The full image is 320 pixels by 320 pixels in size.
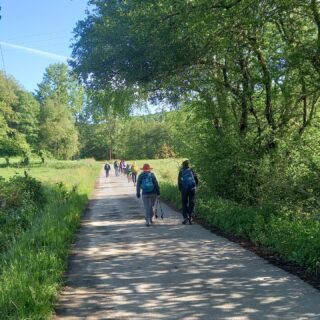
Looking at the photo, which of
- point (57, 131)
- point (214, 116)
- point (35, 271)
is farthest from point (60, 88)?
point (35, 271)

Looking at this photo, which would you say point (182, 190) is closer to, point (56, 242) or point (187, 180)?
point (187, 180)

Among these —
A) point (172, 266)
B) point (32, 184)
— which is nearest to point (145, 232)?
point (172, 266)

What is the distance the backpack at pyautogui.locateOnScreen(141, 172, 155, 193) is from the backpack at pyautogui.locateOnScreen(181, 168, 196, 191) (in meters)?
0.91

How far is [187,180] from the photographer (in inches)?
527

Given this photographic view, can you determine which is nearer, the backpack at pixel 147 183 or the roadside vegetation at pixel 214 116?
the roadside vegetation at pixel 214 116

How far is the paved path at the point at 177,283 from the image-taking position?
568cm

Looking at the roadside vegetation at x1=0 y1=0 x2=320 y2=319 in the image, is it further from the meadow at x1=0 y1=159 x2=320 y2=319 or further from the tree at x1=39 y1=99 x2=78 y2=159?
the tree at x1=39 y1=99 x2=78 y2=159

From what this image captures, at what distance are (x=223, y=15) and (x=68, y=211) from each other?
726cm

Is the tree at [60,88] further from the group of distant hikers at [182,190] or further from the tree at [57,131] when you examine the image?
the group of distant hikers at [182,190]

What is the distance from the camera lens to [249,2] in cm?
941

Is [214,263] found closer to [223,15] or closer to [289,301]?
[289,301]

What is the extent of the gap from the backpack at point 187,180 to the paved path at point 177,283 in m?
2.29

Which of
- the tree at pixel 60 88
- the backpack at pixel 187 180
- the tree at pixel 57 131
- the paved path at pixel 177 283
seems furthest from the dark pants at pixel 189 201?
the tree at pixel 60 88

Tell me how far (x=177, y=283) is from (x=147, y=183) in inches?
272
